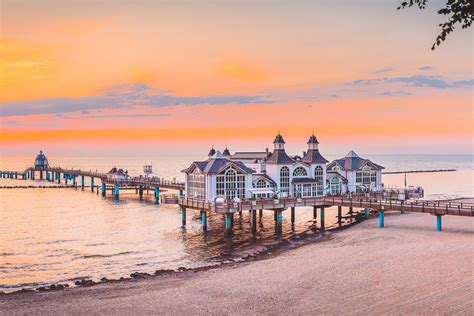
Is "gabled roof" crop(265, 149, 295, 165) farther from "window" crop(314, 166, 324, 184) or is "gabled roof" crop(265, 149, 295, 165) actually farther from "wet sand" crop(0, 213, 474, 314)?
"wet sand" crop(0, 213, 474, 314)

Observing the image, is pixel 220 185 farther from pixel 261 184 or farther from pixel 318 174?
pixel 318 174

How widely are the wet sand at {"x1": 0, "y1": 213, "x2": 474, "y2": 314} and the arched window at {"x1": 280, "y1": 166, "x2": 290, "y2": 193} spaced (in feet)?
59.8

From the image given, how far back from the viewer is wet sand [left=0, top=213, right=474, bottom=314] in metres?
22.4

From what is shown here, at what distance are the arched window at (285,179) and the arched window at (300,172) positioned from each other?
1.00 metres

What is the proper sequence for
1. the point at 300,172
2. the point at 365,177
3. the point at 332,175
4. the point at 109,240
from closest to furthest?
the point at 109,240 < the point at 300,172 < the point at 332,175 < the point at 365,177

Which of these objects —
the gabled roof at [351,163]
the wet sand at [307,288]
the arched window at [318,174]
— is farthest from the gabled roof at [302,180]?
the wet sand at [307,288]

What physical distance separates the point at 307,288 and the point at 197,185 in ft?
91.6

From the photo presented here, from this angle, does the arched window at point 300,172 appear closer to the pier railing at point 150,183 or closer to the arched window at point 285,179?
the arched window at point 285,179

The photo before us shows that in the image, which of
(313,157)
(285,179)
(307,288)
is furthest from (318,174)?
(307,288)

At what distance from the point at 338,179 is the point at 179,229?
19.3 metres

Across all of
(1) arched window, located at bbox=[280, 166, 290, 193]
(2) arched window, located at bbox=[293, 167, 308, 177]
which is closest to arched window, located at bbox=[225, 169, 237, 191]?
(1) arched window, located at bbox=[280, 166, 290, 193]

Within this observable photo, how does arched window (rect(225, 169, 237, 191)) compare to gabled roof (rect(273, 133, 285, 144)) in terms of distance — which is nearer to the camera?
arched window (rect(225, 169, 237, 191))

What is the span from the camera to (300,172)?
5453 centimetres

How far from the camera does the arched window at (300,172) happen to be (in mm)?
54062
